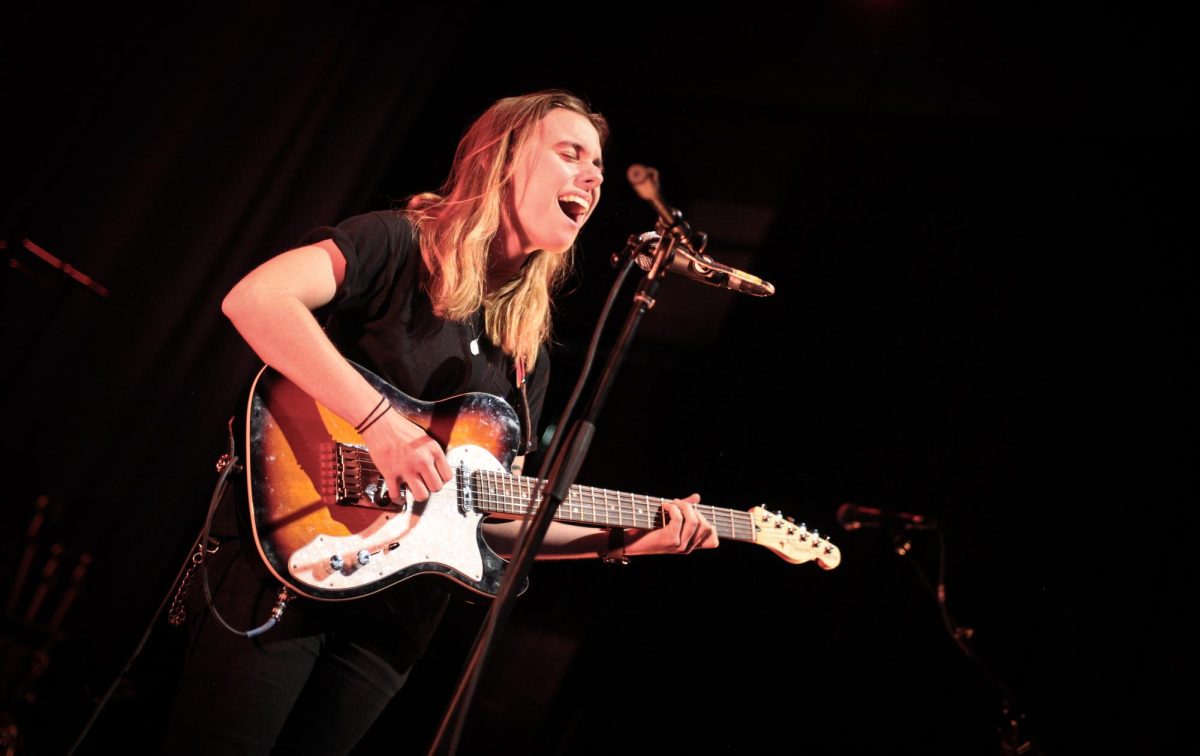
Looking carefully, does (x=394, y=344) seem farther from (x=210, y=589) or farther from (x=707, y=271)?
(x=707, y=271)

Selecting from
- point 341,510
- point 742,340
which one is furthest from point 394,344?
point 742,340

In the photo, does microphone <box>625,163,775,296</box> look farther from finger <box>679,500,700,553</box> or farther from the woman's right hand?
finger <box>679,500,700,553</box>

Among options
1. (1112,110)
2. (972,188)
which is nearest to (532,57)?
(972,188)

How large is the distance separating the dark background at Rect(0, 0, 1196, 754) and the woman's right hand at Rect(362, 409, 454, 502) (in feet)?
4.84

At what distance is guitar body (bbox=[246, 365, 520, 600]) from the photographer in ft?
6.16

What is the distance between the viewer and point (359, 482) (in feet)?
6.56

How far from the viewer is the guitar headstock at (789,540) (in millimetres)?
2918

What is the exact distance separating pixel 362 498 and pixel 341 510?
0.06m

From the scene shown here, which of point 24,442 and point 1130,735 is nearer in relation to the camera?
point 24,442

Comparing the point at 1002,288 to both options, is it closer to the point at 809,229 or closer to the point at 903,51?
the point at 809,229

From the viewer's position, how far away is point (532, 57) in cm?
397

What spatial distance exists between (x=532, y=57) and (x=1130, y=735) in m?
3.92

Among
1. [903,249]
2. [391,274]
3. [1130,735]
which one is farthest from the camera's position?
[903,249]

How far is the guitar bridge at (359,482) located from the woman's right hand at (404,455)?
0.09 feet
